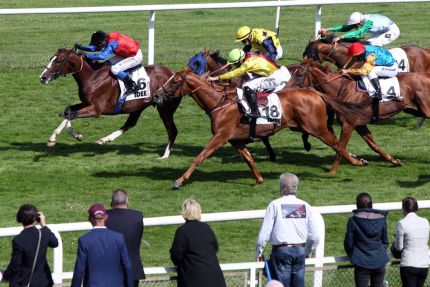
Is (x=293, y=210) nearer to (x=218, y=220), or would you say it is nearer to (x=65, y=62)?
(x=218, y=220)

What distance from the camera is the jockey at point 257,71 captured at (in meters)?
15.2

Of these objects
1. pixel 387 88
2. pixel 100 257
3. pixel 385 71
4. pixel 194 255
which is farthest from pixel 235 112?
pixel 100 257

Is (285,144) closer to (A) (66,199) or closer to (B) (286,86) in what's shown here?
(B) (286,86)

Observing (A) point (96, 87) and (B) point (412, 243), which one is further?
(A) point (96, 87)

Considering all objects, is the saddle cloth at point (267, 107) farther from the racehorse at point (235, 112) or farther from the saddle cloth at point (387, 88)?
Result: the saddle cloth at point (387, 88)

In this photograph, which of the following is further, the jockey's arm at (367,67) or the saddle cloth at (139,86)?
the saddle cloth at (139,86)

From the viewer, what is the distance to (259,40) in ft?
53.5

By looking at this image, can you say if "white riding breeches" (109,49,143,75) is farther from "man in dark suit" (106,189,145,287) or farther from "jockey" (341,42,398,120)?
"man in dark suit" (106,189,145,287)

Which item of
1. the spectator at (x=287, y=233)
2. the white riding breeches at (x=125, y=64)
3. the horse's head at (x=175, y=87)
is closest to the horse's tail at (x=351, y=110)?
the horse's head at (x=175, y=87)

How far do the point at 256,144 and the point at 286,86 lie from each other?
5.32 ft

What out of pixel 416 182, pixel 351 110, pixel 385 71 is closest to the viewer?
pixel 416 182

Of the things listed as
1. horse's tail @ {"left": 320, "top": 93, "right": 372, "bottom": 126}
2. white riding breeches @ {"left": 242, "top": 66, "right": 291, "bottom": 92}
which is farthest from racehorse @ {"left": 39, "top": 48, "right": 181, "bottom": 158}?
horse's tail @ {"left": 320, "top": 93, "right": 372, "bottom": 126}

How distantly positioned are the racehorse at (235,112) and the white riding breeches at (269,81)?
0.29m

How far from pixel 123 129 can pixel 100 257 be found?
806cm
